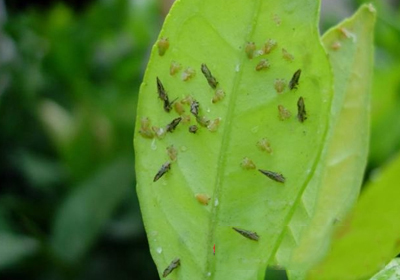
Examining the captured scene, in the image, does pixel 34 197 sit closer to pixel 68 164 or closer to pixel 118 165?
pixel 68 164

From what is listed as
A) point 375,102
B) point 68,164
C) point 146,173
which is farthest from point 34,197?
point 146,173

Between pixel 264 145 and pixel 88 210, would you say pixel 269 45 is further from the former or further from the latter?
pixel 88 210

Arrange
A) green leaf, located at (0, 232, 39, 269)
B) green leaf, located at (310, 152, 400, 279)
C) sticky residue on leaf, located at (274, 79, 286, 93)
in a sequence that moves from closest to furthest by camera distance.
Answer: green leaf, located at (310, 152, 400, 279) → sticky residue on leaf, located at (274, 79, 286, 93) → green leaf, located at (0, 232, 39, 269)

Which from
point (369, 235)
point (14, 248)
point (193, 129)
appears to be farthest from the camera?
point (14, 248)

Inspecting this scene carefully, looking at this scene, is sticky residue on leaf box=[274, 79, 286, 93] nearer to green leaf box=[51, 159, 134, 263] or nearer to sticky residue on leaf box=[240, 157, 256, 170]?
sticky residue on leaf box=[240, 157, 256, 170]

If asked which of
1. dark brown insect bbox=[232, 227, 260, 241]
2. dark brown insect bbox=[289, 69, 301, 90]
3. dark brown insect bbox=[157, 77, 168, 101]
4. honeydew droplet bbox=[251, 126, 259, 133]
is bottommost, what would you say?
dark brown insect bbox=[232, 227, 260, 241]

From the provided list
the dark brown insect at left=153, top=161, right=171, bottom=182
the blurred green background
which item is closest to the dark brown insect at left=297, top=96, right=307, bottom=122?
the dark brown insect at left=153, top=161, right=171, bottom=182

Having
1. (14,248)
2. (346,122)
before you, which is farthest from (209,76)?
(14,248)

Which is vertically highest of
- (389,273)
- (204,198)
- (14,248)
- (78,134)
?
(78,134)
